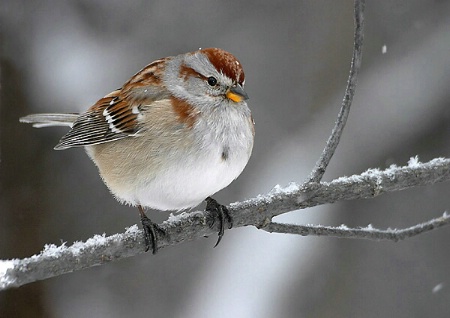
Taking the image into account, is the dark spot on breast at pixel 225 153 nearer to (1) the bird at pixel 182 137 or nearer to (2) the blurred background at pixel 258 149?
(1) the bird at pixel 182 137

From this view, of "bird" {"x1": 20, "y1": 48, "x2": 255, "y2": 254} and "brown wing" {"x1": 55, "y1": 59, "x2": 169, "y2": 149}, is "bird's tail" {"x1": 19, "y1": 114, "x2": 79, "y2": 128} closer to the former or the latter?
"brown wing" {"x1": 55, "y1": 59, "x2": 169, "y2": 149}

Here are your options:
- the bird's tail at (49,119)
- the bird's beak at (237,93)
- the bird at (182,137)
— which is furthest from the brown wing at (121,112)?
the bird's beak at (237,93)

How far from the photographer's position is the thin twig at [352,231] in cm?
240

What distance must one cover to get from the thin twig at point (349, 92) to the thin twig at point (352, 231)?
205 mm

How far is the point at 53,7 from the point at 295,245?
2754 mm

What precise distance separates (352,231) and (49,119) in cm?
191

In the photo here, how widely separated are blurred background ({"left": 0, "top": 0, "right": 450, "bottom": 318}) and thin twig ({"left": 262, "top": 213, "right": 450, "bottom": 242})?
6.52 feet

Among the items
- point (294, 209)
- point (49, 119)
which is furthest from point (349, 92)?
point (49, 119)

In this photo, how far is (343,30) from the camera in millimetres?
5203

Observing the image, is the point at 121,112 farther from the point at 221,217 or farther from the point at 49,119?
the point at 221,217

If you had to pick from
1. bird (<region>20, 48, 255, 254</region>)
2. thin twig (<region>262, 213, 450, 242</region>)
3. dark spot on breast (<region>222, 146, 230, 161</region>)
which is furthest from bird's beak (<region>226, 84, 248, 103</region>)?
thin twig (<region>262, 213, 450, 242</region>)

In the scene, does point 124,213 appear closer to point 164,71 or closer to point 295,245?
point 295,245

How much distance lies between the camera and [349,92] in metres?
2.43

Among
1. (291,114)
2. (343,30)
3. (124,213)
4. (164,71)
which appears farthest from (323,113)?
(164,71)
